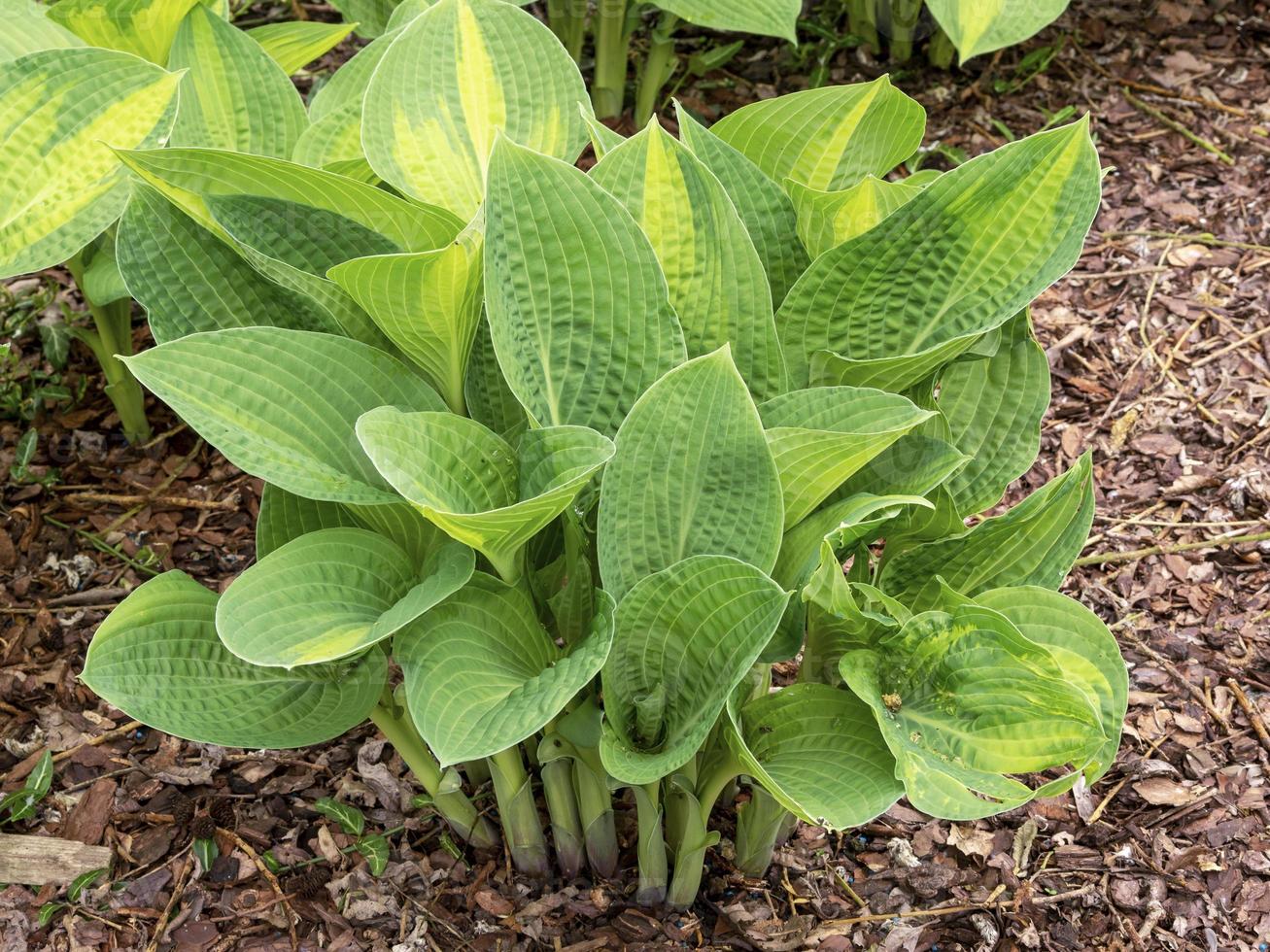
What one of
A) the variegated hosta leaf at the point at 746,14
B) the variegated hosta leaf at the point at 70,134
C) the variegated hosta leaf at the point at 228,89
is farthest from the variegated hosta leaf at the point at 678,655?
the variegated hosta leaf at the point at 746,14

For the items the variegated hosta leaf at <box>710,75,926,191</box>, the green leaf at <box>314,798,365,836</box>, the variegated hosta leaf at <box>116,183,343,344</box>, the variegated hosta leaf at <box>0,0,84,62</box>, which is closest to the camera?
the variegated hosta leaf at <box>116,183,343,344</box>

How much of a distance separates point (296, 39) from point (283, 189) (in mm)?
947

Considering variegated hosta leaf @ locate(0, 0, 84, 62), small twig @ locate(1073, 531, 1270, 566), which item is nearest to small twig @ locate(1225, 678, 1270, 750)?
small twig @ locate(1073, 531, 1270, 566)

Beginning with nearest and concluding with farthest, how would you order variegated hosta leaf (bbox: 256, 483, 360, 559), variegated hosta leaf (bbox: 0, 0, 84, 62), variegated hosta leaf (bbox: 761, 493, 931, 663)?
variegated hosta leaf (bbox: 761, 493, 931, 663) → variegated hosta leaf (bbox: 256, 483, 360, 559) → variegated hosta leaf (bbox: 0, 0, 84, 62)

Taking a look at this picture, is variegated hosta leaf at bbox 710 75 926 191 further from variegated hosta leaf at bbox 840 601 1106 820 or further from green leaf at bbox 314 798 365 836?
green leaf at bbox 314 798 365 836

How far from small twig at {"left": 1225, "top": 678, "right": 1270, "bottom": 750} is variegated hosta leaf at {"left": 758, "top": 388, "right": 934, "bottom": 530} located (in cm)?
94

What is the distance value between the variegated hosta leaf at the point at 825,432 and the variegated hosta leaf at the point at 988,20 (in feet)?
4.70

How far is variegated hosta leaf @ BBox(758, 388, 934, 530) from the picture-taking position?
106 centimetres

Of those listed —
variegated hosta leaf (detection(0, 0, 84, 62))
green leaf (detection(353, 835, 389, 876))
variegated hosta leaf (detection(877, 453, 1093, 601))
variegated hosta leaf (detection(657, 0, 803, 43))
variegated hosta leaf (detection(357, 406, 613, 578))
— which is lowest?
green leaf (detection(353, 835, 389, 876))

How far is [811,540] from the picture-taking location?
3.84ft

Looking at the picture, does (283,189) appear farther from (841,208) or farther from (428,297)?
(841,208)

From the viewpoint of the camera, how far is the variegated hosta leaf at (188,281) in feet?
3.91

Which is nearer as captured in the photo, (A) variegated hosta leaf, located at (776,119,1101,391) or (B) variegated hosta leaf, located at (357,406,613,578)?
(B) variegated hosta leaf, located at (357,406,613,578)

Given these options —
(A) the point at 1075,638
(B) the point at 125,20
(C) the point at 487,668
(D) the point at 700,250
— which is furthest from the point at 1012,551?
(B) the point at 125,20
